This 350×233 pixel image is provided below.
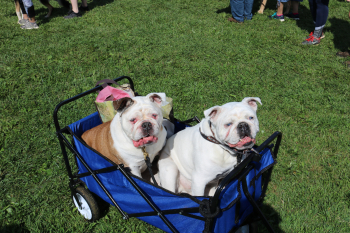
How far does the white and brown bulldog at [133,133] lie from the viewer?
245 cm

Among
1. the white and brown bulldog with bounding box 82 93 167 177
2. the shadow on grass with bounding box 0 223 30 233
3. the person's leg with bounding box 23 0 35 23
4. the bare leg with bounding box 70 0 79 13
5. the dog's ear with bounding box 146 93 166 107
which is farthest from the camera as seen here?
the bare leg with bounding box 70 0 79 13

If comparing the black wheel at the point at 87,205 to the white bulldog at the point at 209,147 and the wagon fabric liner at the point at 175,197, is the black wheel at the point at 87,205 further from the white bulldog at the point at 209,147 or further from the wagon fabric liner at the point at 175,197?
the white bulldog at the point at 209,147

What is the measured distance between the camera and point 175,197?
6.84 ft

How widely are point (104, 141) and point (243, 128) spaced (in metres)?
1.46

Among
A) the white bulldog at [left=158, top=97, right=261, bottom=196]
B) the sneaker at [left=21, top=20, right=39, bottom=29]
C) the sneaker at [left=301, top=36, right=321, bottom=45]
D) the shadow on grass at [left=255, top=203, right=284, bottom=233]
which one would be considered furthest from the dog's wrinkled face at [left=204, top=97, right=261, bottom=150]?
the sneaker at [left=21, top=20, right=39, bottom=29]

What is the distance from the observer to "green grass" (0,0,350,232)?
124 inches

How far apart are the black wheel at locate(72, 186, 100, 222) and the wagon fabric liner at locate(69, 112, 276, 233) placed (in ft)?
0.30

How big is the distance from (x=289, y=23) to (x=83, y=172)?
8596mm

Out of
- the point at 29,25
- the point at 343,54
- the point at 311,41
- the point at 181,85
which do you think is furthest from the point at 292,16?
the point at 29,25

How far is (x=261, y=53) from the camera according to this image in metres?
6.95

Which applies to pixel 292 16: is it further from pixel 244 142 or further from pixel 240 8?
pixel 244 142

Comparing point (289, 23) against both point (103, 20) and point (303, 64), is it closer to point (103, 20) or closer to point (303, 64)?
point (303, 64)

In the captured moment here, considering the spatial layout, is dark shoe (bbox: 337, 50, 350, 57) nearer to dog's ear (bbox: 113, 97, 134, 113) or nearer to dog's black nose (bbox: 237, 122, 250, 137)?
dog's black nose (bbox: 237, 122, 250, 137)

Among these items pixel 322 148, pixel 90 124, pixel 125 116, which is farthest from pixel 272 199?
pixel 90 124
